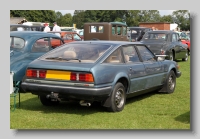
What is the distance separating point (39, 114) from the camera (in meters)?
6.54

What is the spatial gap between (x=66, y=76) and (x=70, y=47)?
3.34 ft

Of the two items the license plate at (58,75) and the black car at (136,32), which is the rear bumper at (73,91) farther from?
the black car at (136,32)

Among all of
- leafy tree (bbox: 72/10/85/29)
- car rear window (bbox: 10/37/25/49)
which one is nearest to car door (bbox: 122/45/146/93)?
leafy tree (bbox: 72/10/85/29)

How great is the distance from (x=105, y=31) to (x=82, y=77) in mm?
15488

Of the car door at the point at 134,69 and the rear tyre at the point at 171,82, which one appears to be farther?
the rear tyre at the point at 171,82

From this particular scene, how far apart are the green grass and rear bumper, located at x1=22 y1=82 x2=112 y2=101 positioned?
37 cm

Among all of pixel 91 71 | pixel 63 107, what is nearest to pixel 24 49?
pixel 63 107

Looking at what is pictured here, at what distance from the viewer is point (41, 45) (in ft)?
31.6

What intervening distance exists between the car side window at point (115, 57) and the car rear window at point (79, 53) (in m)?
0.16

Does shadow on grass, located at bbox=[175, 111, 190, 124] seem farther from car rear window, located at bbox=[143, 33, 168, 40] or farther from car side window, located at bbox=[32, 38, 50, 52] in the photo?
car rear window, located at bbox=[143, 33, 168, 40]

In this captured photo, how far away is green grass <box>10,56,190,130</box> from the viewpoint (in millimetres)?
5809

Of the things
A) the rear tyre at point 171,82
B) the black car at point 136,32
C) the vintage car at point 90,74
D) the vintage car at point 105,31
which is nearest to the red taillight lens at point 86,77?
the vintage car at point 90,74

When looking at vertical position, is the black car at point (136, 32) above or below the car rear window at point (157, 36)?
above

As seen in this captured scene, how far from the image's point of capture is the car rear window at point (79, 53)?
259 inches
